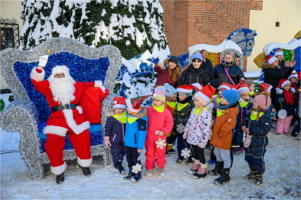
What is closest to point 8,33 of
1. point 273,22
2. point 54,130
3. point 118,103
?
point 54,130

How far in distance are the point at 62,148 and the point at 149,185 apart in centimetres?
125

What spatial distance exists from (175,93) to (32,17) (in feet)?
9.82

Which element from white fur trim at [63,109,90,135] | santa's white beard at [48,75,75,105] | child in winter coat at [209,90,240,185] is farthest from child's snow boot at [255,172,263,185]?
santa's white beard at [48,75,75,105]

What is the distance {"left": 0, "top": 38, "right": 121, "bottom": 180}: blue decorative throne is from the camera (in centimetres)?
316

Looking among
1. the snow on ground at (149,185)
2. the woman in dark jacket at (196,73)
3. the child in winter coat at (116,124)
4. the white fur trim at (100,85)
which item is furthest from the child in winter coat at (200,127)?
the white fur trim at (100,85)

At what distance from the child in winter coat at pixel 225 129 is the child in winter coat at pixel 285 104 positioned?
2.63m

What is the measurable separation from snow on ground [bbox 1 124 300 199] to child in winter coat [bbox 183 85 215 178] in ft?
0.72

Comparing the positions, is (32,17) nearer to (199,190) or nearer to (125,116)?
(125,116)

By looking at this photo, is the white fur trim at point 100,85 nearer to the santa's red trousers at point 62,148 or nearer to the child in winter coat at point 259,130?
→ the santa's red trousers at point 62,148

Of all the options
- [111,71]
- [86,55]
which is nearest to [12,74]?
[86,55]

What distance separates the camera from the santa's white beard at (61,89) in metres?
3.36

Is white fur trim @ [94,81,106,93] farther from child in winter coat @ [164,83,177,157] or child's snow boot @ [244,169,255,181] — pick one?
child's snow boot @ [244,169,255,181]

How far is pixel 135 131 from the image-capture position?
3.23 meters

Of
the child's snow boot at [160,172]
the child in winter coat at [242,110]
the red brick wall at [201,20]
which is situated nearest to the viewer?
the child's snow boot at [160,172]
